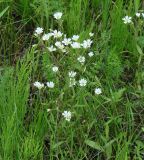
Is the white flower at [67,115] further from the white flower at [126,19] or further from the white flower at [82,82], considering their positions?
the white flower at [126,19]

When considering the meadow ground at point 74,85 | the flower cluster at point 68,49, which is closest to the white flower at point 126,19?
the meadow ground at point 74,85

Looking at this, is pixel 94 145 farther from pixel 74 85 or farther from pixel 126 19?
pixel 126 19

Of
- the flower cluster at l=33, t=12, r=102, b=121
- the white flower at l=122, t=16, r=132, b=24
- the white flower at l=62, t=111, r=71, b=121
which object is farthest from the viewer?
the white flower at l=122, t=16, r=132, b=24

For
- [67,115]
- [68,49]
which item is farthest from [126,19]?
[67,115]

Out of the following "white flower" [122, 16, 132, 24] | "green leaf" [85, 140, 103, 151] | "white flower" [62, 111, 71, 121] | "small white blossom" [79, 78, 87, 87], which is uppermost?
"white flower" [122, 16, 132, 24]

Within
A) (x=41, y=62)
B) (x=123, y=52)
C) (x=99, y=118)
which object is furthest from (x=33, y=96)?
(x=123, y=52)

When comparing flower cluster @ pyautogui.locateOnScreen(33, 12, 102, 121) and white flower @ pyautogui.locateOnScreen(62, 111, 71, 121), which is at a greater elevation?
flower cluster @ pyautogui.locateOnScreen(33, 12, 102, 121)

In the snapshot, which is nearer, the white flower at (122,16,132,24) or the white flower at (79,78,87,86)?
the white flower at (79,78,87,86)

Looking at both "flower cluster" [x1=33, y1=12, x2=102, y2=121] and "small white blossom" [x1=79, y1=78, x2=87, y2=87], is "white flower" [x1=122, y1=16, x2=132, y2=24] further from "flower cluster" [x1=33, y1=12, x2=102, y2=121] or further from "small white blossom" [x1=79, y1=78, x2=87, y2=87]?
"small white blossom" [x1=79, y1=78, x2=87, y2=87]

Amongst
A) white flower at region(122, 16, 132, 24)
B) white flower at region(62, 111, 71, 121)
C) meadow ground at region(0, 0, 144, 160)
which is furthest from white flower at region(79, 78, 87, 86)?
white flower at region(122, 16, 132, 24)
